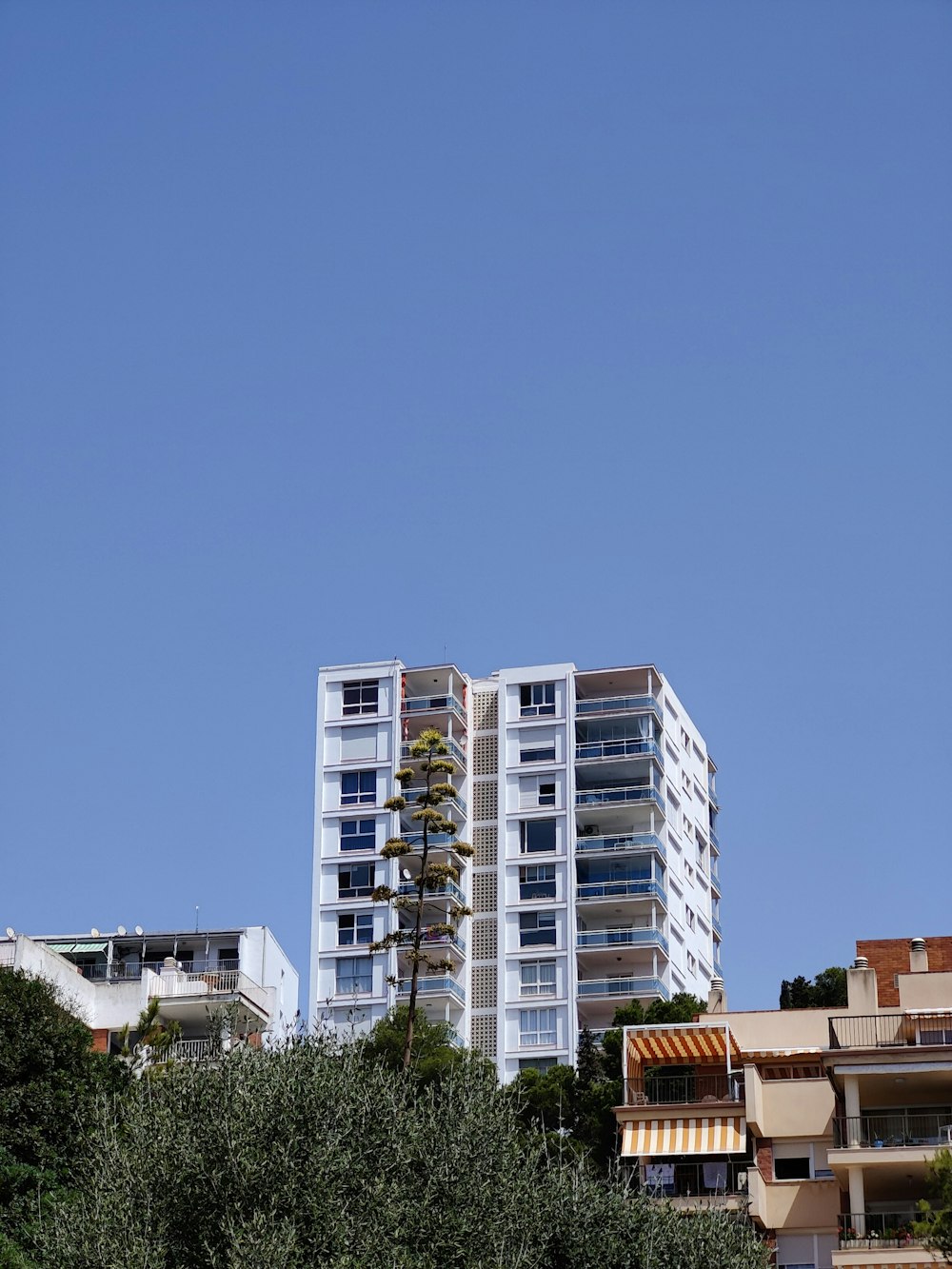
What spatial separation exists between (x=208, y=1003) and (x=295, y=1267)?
140 feet

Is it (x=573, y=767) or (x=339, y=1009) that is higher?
(x=573, y=767)

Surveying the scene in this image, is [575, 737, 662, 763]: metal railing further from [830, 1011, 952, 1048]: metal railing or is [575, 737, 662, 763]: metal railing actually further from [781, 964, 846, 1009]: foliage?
[830, 1011, 952, 1048]: metal railing

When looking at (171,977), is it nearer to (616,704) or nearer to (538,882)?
(538,882)

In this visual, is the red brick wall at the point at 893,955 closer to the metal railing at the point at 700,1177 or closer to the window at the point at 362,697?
the metal railing at the point at 700,1177

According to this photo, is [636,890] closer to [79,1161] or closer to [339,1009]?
[339,1009]

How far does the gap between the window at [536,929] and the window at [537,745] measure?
879 centimetres

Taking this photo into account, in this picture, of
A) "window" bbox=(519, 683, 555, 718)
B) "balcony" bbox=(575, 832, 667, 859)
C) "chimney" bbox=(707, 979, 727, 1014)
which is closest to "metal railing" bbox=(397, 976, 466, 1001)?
"balcony" bbox=(575, 832, 667, 859)


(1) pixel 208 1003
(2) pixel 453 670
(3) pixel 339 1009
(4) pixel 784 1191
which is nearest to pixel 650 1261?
(4) pixel 784 1191

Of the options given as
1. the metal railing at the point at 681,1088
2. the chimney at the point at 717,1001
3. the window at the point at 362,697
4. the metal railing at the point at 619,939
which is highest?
the window at the point at 362,697

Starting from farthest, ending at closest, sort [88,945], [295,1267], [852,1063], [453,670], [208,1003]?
[453,670] < [88,945] < [208,1003] < [852,1063] < [295,1267]

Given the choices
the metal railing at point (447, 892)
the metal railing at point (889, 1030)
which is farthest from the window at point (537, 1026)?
the metal railing at point (889, 1030)

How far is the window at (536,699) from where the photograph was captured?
111m

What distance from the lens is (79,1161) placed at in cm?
4162

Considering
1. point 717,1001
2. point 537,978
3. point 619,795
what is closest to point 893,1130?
point 717,1001
